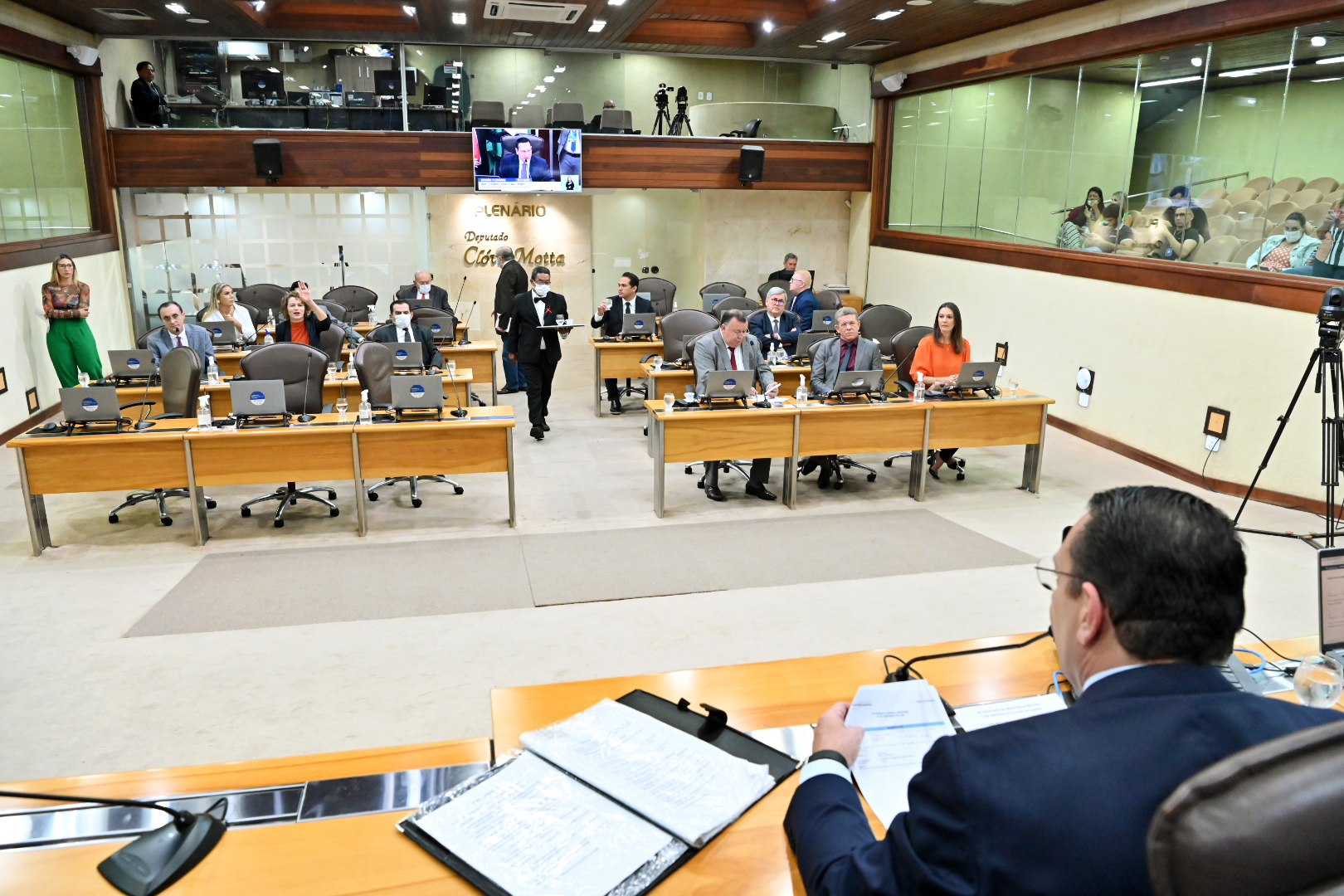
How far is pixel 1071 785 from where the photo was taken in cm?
104

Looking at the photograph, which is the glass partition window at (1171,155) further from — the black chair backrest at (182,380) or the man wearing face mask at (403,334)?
the black chair backrest at (182,380)

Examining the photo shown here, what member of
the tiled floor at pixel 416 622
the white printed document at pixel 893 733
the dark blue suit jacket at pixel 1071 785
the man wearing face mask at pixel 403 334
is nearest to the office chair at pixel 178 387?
the tiled floor at pixel 416 622

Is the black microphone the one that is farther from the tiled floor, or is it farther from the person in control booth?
the person in control booth

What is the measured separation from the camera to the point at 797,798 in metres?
1.51

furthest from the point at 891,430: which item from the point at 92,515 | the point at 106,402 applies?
the point at 92,515

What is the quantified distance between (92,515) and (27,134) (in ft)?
16.8

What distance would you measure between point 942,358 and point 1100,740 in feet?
20.7

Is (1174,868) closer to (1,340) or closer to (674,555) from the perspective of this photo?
(674,555)

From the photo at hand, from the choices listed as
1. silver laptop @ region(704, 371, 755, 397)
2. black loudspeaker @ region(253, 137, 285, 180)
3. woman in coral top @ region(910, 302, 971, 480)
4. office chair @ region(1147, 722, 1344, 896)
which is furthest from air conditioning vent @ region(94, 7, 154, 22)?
office chair @ region(1147, 722, 1344, 896)

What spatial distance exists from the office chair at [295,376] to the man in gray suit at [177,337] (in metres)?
1.00

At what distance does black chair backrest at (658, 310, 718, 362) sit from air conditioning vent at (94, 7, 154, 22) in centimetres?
627

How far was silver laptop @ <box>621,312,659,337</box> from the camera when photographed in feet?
A: 29.1

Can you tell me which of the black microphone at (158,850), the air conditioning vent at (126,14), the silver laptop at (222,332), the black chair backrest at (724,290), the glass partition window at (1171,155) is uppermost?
the air conditioning vent at (126,14)

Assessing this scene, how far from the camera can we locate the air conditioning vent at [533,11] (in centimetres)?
909
